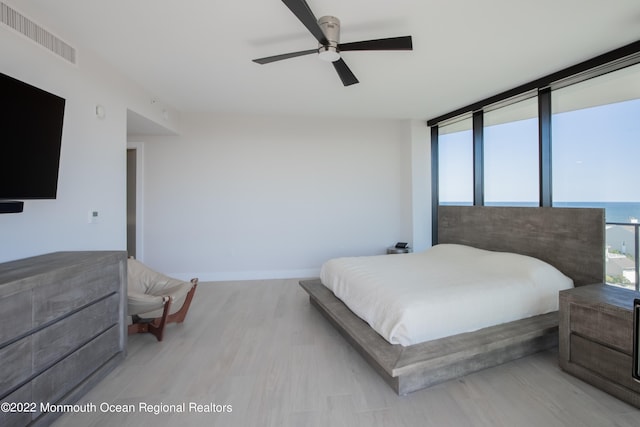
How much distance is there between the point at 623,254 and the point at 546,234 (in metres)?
0.83

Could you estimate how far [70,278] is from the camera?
5.46ft

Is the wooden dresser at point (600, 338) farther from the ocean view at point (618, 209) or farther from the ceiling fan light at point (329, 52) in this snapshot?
the ceiling fan light at point (329, 52)

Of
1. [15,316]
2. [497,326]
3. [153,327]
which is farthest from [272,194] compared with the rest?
[497,326]

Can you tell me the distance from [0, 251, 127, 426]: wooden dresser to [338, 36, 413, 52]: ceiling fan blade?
236cm

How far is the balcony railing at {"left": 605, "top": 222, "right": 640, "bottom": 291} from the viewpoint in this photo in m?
2.73

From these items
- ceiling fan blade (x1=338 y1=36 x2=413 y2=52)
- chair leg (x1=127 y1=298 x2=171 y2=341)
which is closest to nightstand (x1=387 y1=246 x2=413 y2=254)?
ceiling fan blade (x1=338 y1=36 x2=413 y2=52)

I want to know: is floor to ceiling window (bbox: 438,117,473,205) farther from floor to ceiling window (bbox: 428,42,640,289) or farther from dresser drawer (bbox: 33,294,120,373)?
dresser drawer (bbox: 33,294,120,373)

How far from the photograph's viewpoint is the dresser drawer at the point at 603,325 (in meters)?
1.65

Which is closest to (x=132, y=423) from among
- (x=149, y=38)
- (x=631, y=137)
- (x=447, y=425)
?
(x=447, y=425)

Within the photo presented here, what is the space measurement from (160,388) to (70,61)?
272cm

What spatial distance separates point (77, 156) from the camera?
7.67 feet

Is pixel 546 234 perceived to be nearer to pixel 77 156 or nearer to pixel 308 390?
pixel 308 390

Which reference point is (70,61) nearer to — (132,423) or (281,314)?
(132,423)

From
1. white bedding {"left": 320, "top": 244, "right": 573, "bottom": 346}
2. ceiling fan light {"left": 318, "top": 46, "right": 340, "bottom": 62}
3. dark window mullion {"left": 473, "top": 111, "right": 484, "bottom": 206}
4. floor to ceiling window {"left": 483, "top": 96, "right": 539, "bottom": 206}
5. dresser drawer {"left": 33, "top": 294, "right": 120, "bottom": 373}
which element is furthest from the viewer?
dark window mullion {"left": 473, "top": 111, "right": 484, "bottom": 206}
